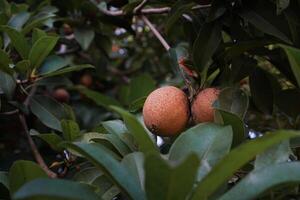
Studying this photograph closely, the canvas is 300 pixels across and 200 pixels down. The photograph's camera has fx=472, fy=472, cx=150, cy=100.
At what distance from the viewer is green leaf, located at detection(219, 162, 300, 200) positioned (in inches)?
23.5

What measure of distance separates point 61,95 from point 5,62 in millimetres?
786

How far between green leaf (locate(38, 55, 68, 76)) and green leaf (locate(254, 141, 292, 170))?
0.66 m

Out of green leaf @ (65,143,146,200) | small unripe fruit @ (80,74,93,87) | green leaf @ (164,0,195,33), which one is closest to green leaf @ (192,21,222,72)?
green leaf @ (164,0,195,33)

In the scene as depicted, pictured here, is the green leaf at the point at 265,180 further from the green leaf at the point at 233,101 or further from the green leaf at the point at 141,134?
the green leaf at the point at 233,101

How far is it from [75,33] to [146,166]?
1.11m

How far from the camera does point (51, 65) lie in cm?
123

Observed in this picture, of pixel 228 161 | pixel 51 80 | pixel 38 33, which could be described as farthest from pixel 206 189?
pixel 51 80

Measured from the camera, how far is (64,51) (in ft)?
6.06

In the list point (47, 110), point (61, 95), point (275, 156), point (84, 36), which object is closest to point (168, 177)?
point (275, 156)

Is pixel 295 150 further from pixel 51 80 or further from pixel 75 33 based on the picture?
pixel 75 33

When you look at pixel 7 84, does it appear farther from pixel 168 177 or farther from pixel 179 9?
pixel 168 177

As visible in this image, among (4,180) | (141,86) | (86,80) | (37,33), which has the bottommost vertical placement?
(86,80)

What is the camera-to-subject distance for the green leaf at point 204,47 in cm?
100

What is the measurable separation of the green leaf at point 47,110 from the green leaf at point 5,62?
0.17 metres
